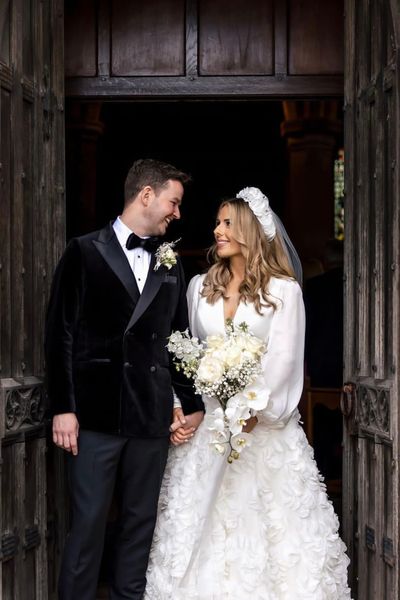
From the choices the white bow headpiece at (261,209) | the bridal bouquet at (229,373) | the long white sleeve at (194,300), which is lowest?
the bridal bouquet at (229,373)

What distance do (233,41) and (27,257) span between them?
6.04 feet

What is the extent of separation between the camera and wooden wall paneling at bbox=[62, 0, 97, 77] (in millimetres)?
5832

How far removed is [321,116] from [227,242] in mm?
8368

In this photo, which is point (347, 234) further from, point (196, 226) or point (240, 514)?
point (196, 226)

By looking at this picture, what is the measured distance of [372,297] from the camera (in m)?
5.19

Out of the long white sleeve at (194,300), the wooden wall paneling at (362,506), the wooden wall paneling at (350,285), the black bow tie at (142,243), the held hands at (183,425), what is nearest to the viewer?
the black bow tie at (142,243)

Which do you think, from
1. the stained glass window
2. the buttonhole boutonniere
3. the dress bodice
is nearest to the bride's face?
the dress bodice

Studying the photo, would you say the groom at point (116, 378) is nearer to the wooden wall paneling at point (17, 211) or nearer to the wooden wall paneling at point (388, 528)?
the wooden wall paneling at point (17, 211)

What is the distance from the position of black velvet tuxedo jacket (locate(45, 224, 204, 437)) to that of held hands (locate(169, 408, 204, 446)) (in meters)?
0.15

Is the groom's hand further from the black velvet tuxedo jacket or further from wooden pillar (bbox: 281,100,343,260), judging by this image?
wooden pillar (bbox: 281,100,343,260)

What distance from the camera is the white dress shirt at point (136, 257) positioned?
503cm

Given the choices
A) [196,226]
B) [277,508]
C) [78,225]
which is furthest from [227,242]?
[196,226]

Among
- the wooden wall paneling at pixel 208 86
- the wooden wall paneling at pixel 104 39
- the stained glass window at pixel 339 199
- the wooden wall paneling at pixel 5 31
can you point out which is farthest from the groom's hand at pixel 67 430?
the stained glass window at pixel 339 199

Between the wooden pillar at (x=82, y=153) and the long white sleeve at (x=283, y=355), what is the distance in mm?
7563
